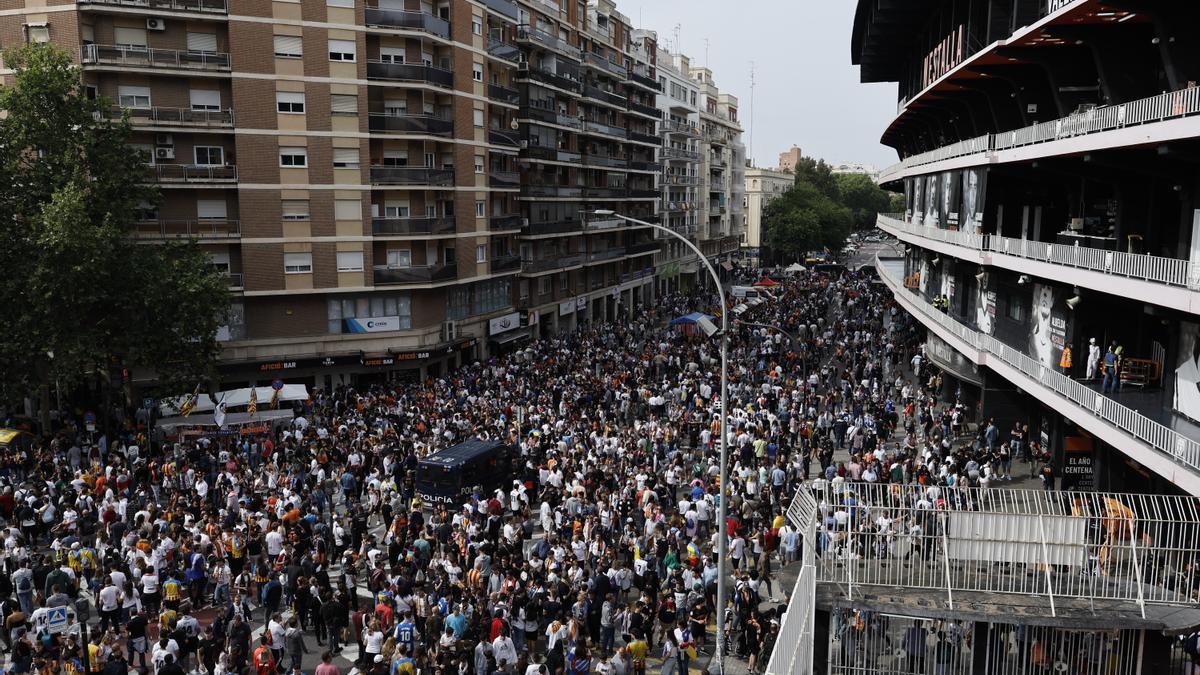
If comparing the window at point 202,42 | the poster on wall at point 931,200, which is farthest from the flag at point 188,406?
the poster on wall at point 931,200

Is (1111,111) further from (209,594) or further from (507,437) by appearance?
(209,594)

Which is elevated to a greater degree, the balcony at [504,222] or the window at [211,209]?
the window at [211,209]

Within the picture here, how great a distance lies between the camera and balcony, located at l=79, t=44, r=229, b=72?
3288 centimetres

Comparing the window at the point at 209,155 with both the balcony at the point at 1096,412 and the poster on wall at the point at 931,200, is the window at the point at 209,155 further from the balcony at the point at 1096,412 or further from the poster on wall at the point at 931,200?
the balcony at the point at 1096,412

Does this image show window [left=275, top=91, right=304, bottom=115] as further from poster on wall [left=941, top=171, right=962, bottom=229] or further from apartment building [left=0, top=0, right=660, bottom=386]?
poster on wall [left=941, top=171, right=962, bottom=229]

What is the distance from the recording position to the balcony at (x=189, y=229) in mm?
34594

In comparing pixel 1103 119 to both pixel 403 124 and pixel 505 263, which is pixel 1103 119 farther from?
pixel 505 263

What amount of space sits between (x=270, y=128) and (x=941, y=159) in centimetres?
2545

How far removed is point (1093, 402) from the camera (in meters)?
19.2

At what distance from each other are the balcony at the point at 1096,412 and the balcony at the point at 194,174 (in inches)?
1071

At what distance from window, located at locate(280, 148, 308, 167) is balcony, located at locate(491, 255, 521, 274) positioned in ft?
37.7

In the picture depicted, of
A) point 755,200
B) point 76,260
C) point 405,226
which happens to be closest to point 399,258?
point 405,226

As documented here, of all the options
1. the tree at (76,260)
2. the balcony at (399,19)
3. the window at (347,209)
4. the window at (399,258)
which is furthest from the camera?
the window at (399,258)

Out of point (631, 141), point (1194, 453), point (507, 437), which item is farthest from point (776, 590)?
point (631, 141)
